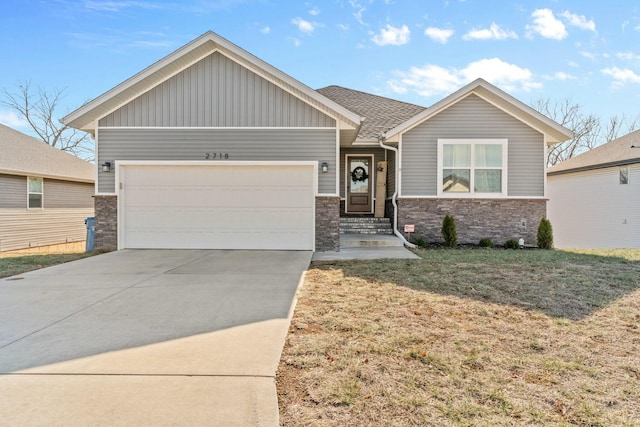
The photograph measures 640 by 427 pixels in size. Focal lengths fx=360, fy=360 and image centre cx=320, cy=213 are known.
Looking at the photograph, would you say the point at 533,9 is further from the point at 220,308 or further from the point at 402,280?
the point at 220,308

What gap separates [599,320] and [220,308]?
4.37 meters

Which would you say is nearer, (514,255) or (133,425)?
(133,425)

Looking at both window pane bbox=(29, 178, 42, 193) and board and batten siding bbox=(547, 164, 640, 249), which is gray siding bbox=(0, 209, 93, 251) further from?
board and batten siding bbox=(547, 164, 640, 249)

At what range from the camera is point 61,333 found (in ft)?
12.1

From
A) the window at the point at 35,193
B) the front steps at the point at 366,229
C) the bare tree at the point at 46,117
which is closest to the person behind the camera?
the front steps at the point at 366,229

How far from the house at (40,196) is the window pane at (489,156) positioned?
1251cm

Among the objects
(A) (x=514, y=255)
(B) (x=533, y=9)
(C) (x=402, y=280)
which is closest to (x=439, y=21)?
(B) (x=533, y=9)

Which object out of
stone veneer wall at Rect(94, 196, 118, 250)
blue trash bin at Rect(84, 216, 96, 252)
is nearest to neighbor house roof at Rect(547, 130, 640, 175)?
stone veneer wall at Rect(94, 196, 118, 250)

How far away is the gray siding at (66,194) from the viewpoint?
13285 mm

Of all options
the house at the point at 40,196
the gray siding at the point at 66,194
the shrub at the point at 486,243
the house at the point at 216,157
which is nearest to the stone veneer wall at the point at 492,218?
the shrub at the point at 486,243

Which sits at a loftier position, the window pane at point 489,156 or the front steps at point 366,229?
the window pane at point 489,156

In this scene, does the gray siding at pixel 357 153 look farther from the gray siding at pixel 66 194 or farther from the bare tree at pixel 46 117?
the bare tree at pixel 46 117

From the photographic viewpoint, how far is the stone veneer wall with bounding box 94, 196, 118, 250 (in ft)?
31.6

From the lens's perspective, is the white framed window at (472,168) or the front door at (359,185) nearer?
the white framed window at (472,168)
